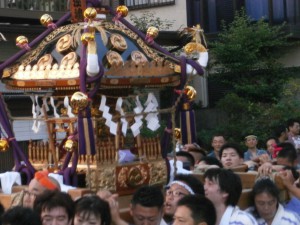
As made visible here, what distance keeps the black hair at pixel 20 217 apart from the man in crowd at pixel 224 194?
1370mm

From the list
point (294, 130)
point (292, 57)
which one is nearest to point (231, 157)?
point (294, 130)

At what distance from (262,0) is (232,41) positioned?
1794mm

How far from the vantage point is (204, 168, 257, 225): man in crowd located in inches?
180

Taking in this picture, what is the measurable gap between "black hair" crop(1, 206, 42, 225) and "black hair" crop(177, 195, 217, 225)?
2.86ft

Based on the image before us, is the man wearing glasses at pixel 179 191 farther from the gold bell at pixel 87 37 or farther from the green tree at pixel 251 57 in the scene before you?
the green tree at pixel 251 57

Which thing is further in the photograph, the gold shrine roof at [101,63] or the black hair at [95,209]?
the gold shrine roof at [101,63]

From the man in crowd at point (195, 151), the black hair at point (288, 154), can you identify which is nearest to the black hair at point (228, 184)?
the black hair at point (288, 154)

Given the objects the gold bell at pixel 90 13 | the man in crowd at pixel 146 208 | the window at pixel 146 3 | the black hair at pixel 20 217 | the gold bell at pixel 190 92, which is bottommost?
the man in crowd at pixel 146 208

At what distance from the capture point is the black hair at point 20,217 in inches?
143

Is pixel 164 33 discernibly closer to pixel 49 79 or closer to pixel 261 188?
pixel 49 79

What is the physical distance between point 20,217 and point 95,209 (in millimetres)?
575

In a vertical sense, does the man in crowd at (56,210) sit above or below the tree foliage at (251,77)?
below

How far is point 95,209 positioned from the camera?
4.10 m

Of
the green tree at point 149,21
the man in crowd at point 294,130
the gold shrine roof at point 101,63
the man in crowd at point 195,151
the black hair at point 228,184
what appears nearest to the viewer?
the black hair at point 228,184
